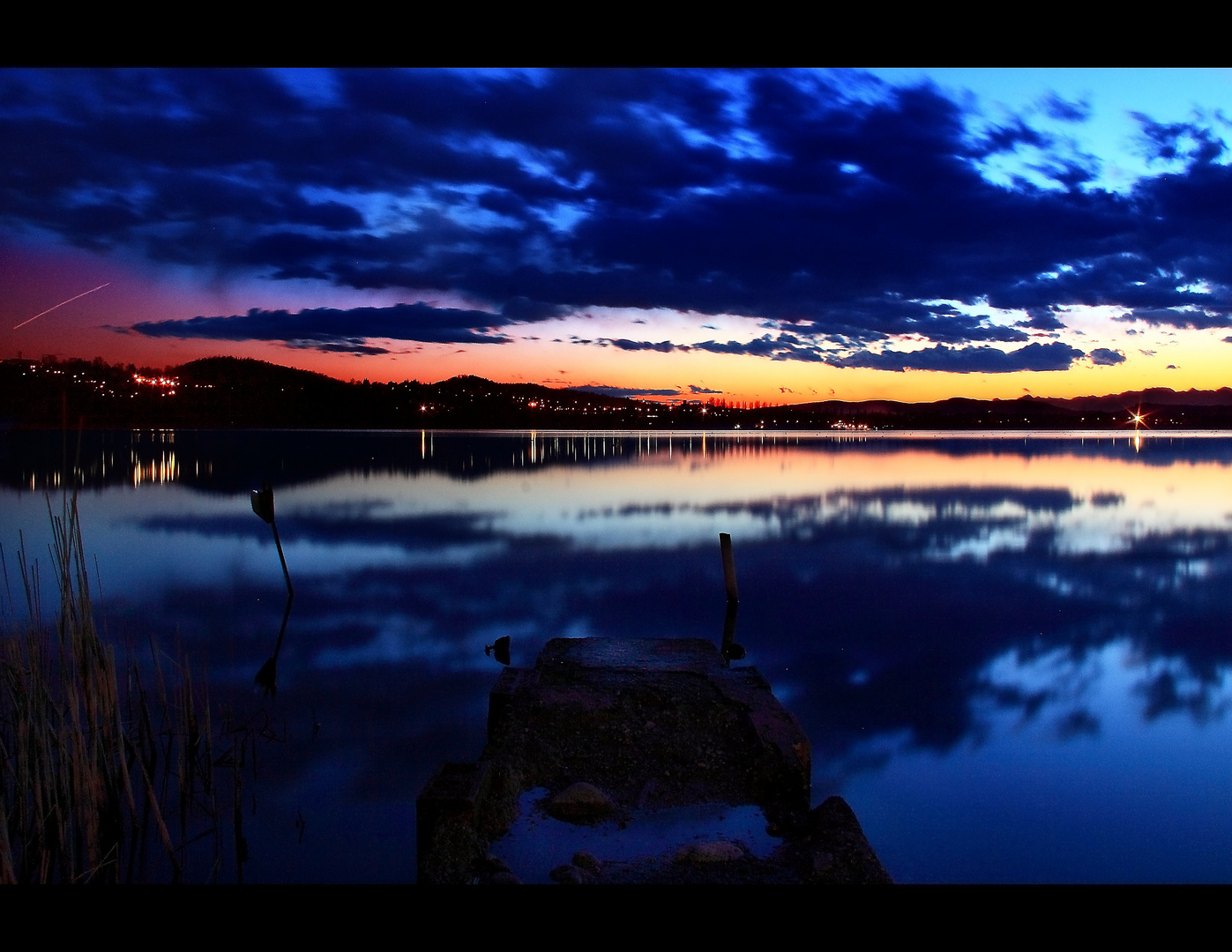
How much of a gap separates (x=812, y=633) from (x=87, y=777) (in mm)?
11494

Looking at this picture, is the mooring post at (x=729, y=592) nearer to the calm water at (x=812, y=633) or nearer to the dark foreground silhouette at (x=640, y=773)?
the calm water at (x=812, y=633)

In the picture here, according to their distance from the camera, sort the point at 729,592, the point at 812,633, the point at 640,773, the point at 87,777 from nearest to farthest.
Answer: the point at 87,777 < the point at 640,773 < the point at 812,633 < the point at 729,592

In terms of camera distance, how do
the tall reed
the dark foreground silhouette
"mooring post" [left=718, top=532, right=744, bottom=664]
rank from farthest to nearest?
"mooring post" [left=718, top=532, right=744, bottom=664] < the tall reed < the dark foreground silhouette

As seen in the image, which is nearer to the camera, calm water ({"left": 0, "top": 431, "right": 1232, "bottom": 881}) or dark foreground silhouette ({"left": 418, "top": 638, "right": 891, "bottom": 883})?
dark foreground silhouette ({"left": 418, "top": 638, "right": 891, "bottom": 883})

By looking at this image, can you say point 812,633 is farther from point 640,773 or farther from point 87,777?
point 87,777

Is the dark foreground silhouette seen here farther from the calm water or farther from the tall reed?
the tall reed

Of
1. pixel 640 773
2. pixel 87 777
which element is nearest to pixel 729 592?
pixel 640 773

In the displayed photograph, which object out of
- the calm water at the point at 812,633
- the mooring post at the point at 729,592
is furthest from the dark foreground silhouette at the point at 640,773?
the mooring post at the point at 729,592

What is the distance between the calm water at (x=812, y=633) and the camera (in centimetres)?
725

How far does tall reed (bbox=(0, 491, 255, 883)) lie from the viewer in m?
5.43

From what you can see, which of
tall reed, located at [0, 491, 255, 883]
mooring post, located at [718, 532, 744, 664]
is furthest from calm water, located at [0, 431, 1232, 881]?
tall reed, located at [0, 491, 255, 883]

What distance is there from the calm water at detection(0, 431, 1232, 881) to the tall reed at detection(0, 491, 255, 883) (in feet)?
1.96

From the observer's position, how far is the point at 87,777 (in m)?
5.58

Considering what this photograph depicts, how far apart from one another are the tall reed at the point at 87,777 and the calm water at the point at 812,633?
60 cm
